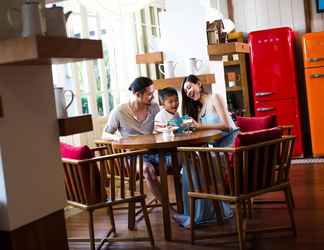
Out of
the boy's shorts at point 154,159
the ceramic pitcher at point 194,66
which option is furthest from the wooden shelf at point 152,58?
the boy's shorts at point 154,159

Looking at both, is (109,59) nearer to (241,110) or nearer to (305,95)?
(241,110)

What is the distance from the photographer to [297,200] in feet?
13.1

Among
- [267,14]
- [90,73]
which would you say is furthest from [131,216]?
[267,14]

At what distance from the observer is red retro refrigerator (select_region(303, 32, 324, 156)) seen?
5.76m

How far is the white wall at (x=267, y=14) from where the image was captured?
639 cm

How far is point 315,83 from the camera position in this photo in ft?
19.1

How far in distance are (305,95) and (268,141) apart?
12.7 feet

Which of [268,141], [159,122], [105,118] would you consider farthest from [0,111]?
[105,118]

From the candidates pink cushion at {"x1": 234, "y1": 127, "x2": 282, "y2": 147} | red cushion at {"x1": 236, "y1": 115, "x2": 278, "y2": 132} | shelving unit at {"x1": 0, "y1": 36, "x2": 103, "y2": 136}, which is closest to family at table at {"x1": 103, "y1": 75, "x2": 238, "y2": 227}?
red cushion at {"x1": 236, "y1": 115, "x2": 278, "y2": 132}

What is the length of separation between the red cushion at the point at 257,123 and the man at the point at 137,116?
28.7 inches

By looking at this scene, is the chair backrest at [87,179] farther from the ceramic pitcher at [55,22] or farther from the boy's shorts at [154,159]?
the ceramic pitcher at [55,22]

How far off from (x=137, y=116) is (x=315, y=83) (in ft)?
9.20

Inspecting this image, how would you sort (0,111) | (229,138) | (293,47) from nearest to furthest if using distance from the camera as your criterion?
(0,111) < (229,138) < (293,47)

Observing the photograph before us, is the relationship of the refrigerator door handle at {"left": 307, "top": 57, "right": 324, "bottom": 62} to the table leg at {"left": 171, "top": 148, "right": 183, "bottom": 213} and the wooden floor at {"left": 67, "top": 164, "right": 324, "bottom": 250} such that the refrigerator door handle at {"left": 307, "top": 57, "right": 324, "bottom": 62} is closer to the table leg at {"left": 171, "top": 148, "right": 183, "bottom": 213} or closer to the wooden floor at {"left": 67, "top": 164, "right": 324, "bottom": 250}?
the wooden floor at {"left": 67, "top": 164, "right": 324, "bottom": 250}
